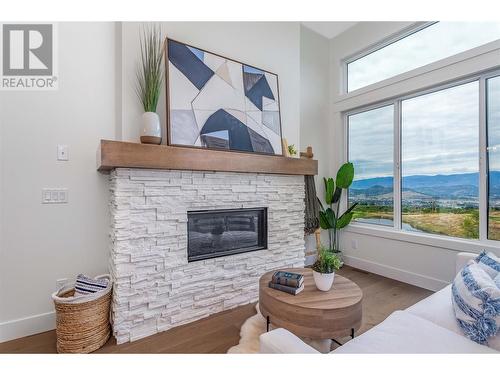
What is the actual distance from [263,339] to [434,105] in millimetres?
3171

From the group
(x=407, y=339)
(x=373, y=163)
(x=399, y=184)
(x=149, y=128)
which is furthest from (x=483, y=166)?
(x=149, y=128)

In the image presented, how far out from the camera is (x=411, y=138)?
3082 millimetres

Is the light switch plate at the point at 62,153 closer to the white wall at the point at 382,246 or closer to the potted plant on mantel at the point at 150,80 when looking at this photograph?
the potted plant on mantel at the point at 150,80

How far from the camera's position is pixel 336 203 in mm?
3719

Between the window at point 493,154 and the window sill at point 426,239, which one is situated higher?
the window at point 493,154

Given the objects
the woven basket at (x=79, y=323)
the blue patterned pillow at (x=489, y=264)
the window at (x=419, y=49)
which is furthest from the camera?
the window at (x=419, y=49)

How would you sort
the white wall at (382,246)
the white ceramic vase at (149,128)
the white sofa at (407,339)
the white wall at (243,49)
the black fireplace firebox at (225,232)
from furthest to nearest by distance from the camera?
the white wall at (382,246) → the black fireplace firebox at (225,232) → the white wall at (243,49) → the white ceramic vase at (149,128) → the white sofa at (407,339)

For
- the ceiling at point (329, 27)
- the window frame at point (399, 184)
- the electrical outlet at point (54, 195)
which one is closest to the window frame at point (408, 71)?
the window frame at point (399, 184)

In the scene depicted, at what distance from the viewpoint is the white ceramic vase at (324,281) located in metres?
1.67

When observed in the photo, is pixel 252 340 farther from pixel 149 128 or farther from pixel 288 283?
pixel 149 128

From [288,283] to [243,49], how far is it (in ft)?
7.37

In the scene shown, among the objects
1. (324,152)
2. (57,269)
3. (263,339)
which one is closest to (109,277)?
(57,269)

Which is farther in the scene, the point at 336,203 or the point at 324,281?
the point at 336,203

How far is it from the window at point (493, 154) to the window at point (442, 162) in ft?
0.30
